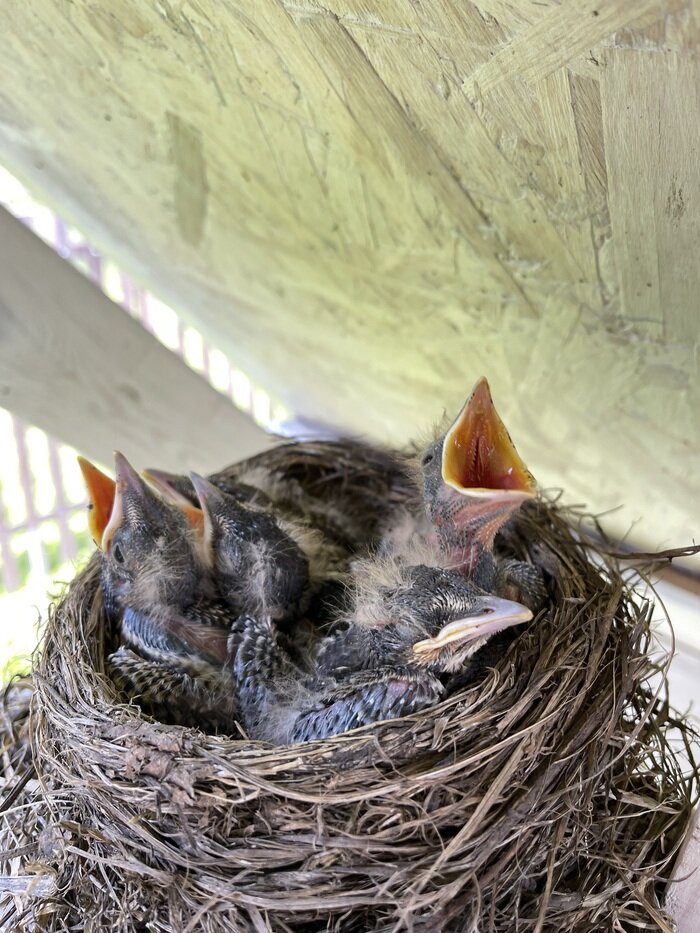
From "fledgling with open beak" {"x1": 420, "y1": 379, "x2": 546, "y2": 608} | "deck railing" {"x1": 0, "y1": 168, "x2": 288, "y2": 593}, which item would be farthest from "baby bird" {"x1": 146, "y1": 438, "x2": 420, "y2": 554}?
"deck railing" {"x1": 0, "y1": 168, "x2": 288, "y2": 593}

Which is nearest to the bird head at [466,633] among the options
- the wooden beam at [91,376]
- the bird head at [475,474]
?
the bird head at [475,474]

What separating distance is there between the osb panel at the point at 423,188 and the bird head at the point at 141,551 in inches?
17.3

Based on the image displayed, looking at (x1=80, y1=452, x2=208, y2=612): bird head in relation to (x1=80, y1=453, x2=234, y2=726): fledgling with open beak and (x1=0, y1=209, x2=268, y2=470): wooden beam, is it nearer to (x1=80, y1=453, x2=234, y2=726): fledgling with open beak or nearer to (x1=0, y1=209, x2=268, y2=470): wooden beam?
(x1=80, y1=453, x2=234, y2=726): fledgling with open beak

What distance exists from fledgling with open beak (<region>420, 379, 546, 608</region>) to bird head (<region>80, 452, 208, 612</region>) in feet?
1.11

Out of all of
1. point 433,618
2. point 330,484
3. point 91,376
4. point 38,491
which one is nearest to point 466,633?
point 433,618

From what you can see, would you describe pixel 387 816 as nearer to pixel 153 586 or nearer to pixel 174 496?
pixel 153 586

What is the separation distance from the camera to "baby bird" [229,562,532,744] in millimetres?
767

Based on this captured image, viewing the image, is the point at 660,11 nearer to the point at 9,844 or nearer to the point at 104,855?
the point at 104,855

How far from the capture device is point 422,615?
0.78m

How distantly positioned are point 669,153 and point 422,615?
0.48m

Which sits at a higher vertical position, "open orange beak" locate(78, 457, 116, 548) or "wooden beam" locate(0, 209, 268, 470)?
"wooden beam" locate(0, 209, 268, 470)

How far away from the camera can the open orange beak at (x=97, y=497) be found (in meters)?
1.02

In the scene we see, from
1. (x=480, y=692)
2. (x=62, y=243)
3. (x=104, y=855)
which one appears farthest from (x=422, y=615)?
(x=62, y=243)

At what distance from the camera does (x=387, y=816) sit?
2.19ft
